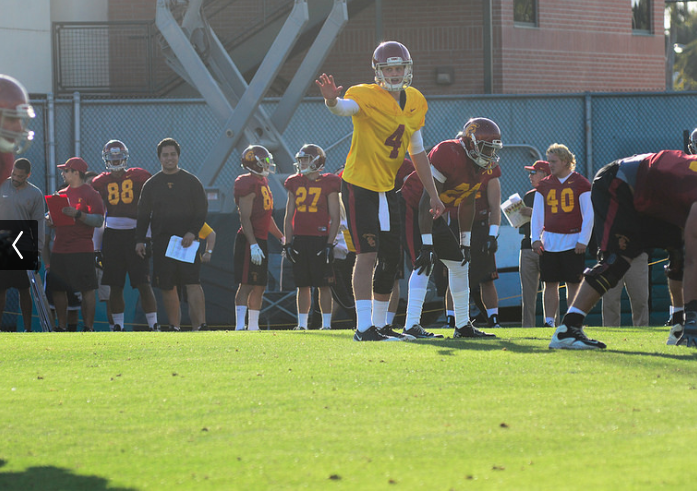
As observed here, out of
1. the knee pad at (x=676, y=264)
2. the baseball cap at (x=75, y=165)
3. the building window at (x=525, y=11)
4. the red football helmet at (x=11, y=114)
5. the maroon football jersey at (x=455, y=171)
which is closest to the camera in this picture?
the red football helmet at (x=11, y=114)

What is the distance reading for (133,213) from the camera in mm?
11312

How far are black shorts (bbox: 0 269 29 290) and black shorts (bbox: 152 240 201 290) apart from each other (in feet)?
4.97

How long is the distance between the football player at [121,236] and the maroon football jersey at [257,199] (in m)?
1.26

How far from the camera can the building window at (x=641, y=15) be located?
74.6 ft

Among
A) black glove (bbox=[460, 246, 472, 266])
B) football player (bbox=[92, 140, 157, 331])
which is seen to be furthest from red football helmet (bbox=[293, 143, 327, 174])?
black glove (bbox=[460, 246, 472, 266])

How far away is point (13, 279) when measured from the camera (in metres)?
10.8

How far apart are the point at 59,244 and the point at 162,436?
779 centimetres

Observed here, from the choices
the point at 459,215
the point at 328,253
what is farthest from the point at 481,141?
the point at 328,253

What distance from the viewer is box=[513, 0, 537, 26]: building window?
68.2 feet

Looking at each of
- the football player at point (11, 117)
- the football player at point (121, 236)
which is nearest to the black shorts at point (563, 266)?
the football player at point (121, 236)

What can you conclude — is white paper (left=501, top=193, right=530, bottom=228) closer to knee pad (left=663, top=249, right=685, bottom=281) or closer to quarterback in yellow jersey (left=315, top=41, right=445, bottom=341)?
quarterback in yellow jersey (left=315, top=41, right=445, bottom=341)

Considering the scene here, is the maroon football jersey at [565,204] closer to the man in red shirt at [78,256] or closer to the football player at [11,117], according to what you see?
the man in red shirt at [78,256]

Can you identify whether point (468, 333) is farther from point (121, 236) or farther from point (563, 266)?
point (121, 236)

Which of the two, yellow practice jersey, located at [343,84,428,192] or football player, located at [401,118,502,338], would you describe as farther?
football player, located at [401,118,502,338]
